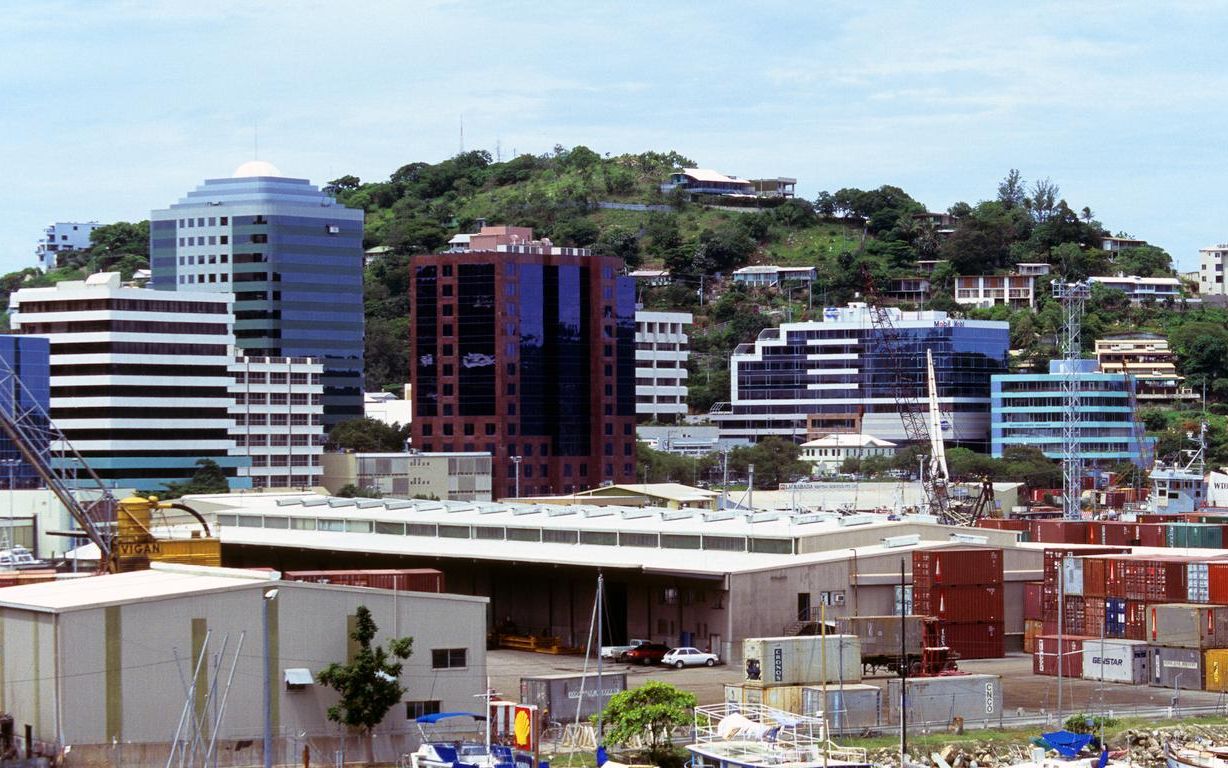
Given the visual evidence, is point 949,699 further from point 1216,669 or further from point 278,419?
point 278,419

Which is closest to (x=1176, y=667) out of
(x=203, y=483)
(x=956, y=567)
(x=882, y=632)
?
(x=956, y=567)

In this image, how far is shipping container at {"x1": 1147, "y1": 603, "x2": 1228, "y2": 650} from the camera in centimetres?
6231

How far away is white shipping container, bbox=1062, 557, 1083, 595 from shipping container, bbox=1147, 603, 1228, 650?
4022mm

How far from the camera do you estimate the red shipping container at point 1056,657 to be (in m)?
64.9

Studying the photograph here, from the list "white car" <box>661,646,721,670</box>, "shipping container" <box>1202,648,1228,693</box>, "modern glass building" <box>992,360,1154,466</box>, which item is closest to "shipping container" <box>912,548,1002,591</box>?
"white car" <box>661,646,721,670</box>

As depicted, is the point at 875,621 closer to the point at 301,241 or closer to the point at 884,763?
the point at 884,763

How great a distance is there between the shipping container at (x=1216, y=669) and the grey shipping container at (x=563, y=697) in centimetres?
1933

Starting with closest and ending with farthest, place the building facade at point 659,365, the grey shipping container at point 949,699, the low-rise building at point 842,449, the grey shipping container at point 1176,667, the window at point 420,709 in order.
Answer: the window at point 420,709, the grey shipping container at point 949,699, the grey shipping container at point 1176,667, the low-rise building at point 842,449, the building facade at point 659,365

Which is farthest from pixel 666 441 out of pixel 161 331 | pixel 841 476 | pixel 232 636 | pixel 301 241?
pixel 232 636

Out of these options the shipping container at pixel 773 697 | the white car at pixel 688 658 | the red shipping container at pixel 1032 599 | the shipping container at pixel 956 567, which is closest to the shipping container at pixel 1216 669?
the shipping container at pixel 956 567

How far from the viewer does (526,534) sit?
77125 millimetres

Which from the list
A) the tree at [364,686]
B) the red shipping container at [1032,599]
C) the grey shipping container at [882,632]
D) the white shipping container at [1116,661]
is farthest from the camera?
the red shipping container at [1032,599]

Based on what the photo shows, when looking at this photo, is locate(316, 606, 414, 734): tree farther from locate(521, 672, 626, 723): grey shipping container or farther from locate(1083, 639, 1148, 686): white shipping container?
locate(1083, 639, 1148, 686): white shipping container

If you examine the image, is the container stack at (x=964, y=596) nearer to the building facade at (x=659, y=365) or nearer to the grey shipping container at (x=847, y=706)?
the grey shipping container at (x=847, y=706)
